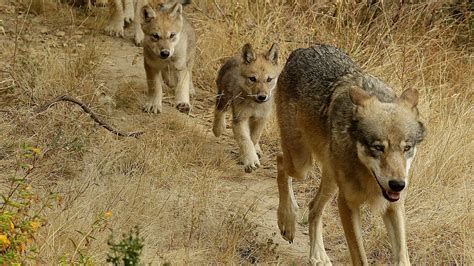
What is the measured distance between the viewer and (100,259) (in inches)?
206

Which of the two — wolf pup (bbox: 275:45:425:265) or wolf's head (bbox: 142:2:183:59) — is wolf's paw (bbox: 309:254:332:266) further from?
wolf's head (bbox: 142:2:183:59)

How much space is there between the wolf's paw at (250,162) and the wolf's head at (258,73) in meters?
0.51

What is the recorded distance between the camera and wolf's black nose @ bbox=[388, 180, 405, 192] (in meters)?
4.89

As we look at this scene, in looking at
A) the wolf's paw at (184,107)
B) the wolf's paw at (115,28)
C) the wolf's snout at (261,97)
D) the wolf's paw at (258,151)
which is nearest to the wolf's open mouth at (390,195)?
the wolf's snout at (261,97)

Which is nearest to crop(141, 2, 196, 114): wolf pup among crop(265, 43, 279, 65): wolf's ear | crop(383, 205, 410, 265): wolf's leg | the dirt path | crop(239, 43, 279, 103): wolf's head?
the dirt path

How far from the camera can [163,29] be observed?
899 cm

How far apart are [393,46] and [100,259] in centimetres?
465

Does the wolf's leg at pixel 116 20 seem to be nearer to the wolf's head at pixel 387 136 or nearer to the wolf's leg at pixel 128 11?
the wolf's leg at pixel 128 11

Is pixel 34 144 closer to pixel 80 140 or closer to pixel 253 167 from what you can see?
pixel 80 140

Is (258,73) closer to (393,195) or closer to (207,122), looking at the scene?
(207,122)

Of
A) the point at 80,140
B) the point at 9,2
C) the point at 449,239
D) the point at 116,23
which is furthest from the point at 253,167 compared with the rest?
the point at 9,2

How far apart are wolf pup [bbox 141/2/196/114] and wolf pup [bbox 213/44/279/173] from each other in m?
0.57

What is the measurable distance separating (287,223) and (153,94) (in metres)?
2.74

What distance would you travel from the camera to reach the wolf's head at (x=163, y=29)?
888 centimetres
